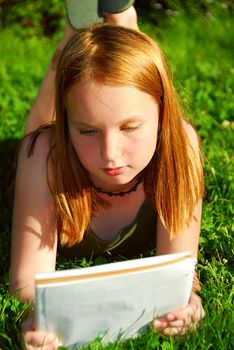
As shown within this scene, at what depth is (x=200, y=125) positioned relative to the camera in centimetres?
414

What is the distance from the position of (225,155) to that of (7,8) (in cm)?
331

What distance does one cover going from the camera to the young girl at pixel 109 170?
91.4 inches

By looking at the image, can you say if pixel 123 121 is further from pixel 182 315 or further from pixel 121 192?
pixel 182 315

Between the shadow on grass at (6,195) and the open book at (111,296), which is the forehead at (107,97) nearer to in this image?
the open book at (111,296)

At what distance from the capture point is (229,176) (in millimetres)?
3516

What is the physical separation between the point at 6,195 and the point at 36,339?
48.8 inches

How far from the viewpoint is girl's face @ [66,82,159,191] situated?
2.29 metres

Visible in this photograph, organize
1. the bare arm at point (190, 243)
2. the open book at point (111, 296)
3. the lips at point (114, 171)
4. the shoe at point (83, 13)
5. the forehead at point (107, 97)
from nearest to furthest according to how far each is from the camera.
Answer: the open book at point (111, 296)
the forehead at point (107, 97)
the lips at point (114, 171)
the bare arm at point (190, 243)
the shoe at point (83, 13)

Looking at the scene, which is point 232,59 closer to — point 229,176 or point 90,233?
point 229,176

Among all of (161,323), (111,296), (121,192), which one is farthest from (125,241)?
(111,296)

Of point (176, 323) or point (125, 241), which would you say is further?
point (125, 241)

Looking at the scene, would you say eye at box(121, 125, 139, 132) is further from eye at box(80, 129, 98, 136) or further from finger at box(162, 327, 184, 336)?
finger at box(162, 327, 184, 336)

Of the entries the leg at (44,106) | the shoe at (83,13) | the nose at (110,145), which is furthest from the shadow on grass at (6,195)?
the nose at (110,145)

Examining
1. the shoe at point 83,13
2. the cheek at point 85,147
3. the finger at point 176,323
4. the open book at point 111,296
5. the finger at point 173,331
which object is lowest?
the finger at point 173,331
